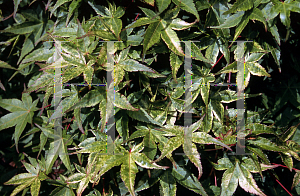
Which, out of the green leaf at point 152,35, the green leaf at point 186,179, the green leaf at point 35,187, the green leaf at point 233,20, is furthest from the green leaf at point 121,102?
the green leaf at point 35,187

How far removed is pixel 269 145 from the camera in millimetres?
1114

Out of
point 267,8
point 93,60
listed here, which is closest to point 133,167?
point 93,60

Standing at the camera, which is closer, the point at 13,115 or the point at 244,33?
the point at 244,33

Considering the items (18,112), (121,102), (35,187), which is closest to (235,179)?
(121,102)

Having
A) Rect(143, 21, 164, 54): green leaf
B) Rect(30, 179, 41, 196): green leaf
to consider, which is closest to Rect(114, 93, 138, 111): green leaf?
Rect(143, 21, 164, 54): green leaf

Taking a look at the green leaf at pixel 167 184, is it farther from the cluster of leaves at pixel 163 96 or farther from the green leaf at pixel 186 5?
the green leaf at pixel 186 5

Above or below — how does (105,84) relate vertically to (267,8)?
below

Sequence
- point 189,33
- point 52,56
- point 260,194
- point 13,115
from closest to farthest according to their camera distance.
Answer: point 260,194, point 189,33, point 52,56, point 13,115

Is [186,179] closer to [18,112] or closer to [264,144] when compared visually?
[264,144]

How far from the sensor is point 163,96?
1.22 m

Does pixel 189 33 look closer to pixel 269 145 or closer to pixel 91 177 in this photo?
pixel 269 145

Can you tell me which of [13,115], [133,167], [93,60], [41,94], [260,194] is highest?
[93,60]

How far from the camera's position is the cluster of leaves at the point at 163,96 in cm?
102

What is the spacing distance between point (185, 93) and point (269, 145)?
0.48 m
